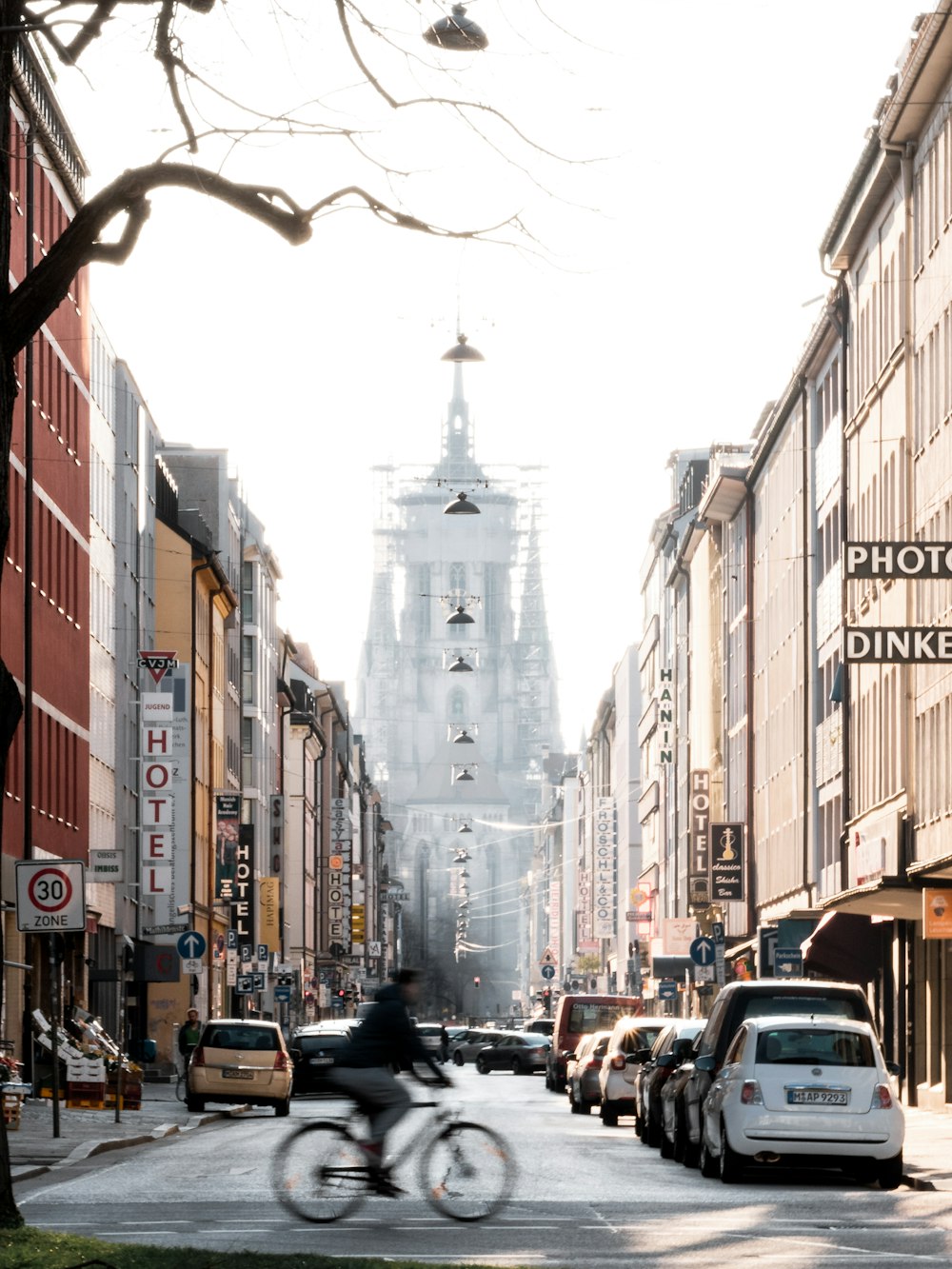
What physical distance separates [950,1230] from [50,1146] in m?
13.1

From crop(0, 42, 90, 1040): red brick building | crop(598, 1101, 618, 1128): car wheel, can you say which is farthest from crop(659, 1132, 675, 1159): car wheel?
crop(0, 42, 90, 1040): red brick building

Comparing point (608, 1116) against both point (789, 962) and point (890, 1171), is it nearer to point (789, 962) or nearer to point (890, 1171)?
point (890, 1171)

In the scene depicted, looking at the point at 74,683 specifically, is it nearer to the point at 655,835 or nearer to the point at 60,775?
the point at 60,775

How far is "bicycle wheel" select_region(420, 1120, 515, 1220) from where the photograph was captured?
16766mm

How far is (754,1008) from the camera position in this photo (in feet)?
78.7

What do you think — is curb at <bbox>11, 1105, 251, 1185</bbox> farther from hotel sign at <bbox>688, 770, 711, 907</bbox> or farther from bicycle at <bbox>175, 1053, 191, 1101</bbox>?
hotel sign at <bbox>688, 770, 711, 907</bbox>

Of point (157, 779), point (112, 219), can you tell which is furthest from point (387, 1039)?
point (157, 779)

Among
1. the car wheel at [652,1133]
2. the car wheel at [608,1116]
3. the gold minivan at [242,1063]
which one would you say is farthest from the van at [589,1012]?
the car wheel at [652,1133]

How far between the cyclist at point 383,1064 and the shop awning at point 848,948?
32.3 metres

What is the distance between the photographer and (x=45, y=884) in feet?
93.9

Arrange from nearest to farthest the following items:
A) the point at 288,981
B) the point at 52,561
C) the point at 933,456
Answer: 1. the point at 933,456
2. the point at 52,561
3. the point at 288,981

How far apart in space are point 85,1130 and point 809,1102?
1330 centimetres

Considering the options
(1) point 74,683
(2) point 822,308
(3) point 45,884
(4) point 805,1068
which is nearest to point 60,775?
(1) point 74,683

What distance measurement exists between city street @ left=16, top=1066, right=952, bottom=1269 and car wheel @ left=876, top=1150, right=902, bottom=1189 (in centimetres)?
33
